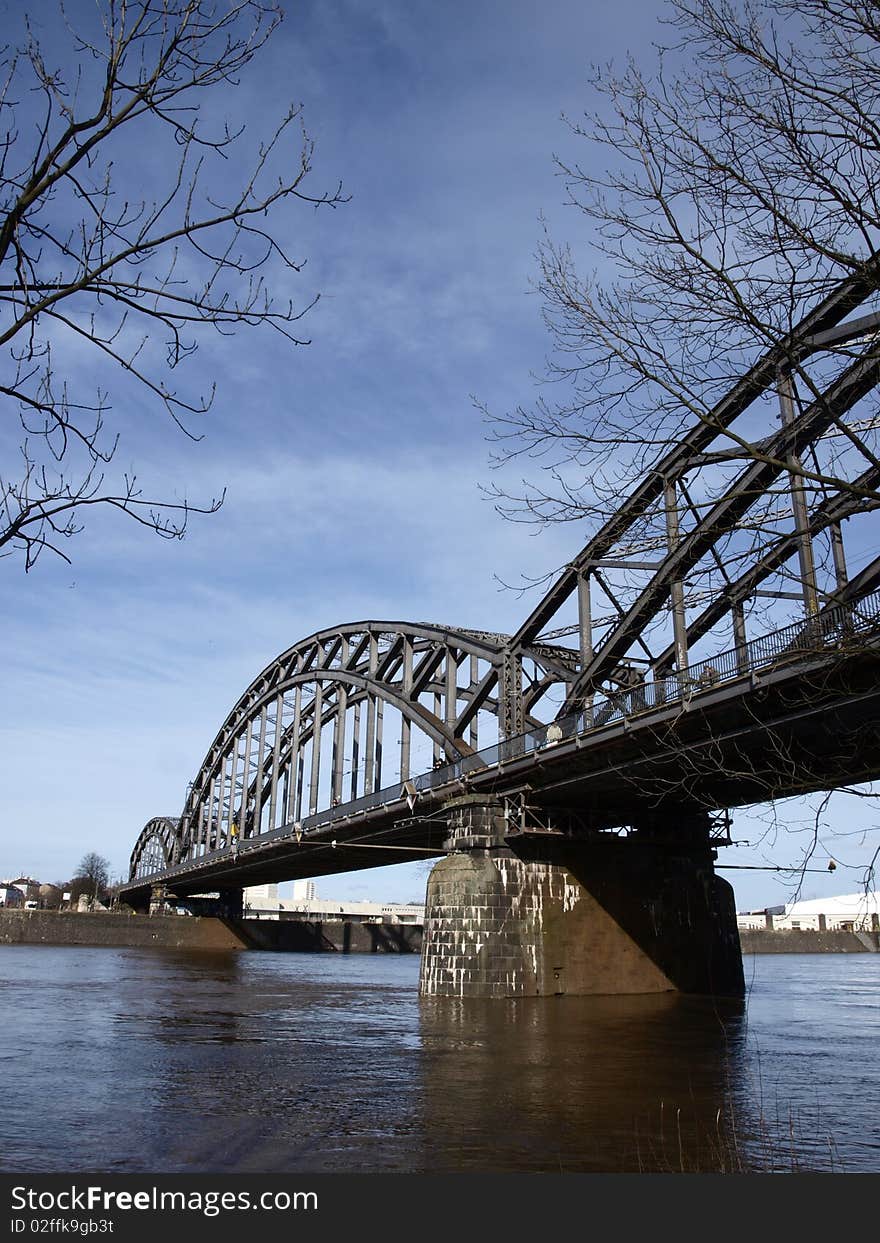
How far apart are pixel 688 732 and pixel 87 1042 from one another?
17.2 meters

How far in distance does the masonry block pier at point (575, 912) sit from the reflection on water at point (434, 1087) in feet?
7.01

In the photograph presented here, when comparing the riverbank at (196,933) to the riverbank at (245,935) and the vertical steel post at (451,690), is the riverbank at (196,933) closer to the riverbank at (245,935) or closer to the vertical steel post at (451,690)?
the riverbank at (245,935)

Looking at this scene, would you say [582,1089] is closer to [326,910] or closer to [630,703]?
[630,703]

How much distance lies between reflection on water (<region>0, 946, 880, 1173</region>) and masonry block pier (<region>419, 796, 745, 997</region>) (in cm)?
214

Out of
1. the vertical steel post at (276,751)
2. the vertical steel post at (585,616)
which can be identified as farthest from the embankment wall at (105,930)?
the vertical steel post at (585,616)

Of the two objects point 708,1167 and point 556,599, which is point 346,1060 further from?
point 556,599

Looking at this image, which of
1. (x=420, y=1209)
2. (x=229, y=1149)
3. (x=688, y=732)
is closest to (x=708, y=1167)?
(x=420, y=1209)

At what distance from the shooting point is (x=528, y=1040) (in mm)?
22000

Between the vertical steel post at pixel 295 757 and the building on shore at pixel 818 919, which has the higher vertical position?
the vertical steel post at pixel 295 757

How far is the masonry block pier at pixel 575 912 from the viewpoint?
110 ft

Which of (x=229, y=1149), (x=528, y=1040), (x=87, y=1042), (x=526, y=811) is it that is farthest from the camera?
(x=526, y=811)

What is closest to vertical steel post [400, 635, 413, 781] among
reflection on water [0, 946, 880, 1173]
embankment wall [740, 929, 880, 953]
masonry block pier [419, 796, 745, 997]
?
masonry block pier [419, 796, 745, 997]

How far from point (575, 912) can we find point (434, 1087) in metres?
20.6

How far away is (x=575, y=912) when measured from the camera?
35.0 metres
